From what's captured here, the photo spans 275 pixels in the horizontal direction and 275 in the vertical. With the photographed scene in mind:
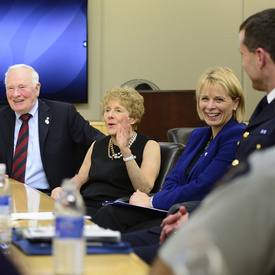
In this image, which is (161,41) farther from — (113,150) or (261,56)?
(261,56)

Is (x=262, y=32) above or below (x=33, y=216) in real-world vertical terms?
above

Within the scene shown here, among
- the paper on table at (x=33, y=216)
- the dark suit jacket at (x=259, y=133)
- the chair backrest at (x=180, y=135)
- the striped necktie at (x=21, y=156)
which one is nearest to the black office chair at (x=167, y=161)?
the chair backrest at (x=180, y=135)

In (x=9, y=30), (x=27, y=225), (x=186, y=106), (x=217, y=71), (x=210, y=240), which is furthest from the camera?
(x=9, y=30)

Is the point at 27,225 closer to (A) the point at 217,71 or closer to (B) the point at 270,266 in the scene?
(B) the point at 270,266

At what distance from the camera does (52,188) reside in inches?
157

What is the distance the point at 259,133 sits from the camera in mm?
2197

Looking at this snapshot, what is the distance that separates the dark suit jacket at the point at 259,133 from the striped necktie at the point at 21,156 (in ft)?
6.68

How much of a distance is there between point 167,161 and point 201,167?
0.58 metres

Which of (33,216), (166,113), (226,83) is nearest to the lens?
(33,216)

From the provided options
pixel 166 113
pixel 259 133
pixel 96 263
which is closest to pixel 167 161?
pixel 259 133

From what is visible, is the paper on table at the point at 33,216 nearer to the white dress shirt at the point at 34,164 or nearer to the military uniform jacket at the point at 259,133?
the military uniform jacket at the point at 259,133

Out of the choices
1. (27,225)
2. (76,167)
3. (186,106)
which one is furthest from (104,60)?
(27,225)

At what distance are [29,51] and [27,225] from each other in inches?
217

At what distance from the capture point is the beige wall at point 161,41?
7477mm
